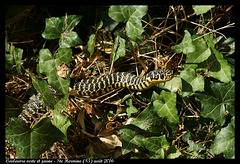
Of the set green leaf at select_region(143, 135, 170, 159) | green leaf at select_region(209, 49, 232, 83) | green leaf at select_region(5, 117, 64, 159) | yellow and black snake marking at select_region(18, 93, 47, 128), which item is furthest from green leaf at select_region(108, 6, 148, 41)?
yellow and black snake marking at select_region(18, 93, 47, 128)

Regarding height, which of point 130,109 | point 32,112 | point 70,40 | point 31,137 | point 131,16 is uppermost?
point 131,16

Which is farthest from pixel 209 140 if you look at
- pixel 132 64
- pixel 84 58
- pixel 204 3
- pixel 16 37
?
pixel 16 37

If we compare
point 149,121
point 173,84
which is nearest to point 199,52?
point 173,84

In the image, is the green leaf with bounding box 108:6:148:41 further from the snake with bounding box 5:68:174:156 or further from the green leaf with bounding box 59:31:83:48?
the snake with bounding box 5:68:174:156

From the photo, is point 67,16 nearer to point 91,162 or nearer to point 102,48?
point 102,48

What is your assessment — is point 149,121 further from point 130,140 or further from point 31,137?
point 31,137
